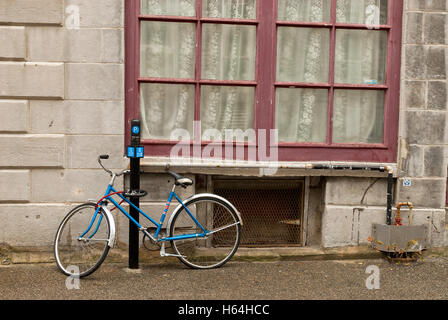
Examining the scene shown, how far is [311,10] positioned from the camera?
631 cm

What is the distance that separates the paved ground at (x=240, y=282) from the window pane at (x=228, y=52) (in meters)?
2.25

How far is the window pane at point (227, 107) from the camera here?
20.7 ft

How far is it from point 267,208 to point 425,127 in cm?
214

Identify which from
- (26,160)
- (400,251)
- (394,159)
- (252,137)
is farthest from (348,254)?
(26,160)

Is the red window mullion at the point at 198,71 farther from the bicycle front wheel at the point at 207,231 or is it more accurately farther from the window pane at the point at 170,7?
the bicycle front wheel at the point at 207,231

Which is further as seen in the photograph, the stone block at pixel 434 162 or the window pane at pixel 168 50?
the stone block at pixel 434 162

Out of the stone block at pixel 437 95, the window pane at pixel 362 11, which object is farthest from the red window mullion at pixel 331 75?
the stone block at pixel 437 95

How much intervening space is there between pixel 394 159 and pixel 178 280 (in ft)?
9.78

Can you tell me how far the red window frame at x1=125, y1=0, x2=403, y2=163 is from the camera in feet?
20.1

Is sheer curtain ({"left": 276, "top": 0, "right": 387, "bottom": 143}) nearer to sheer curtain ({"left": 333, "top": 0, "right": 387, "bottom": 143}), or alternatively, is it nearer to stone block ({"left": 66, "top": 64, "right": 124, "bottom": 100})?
sheer curtain ({"left": 333, "top": 0, "right": 387, "bottom": 143})

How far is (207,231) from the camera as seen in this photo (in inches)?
229

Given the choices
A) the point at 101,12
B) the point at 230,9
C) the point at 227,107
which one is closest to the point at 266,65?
the point at 227,107

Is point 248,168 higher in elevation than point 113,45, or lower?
lower

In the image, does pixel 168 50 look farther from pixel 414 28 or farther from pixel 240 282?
pixel 414 28
